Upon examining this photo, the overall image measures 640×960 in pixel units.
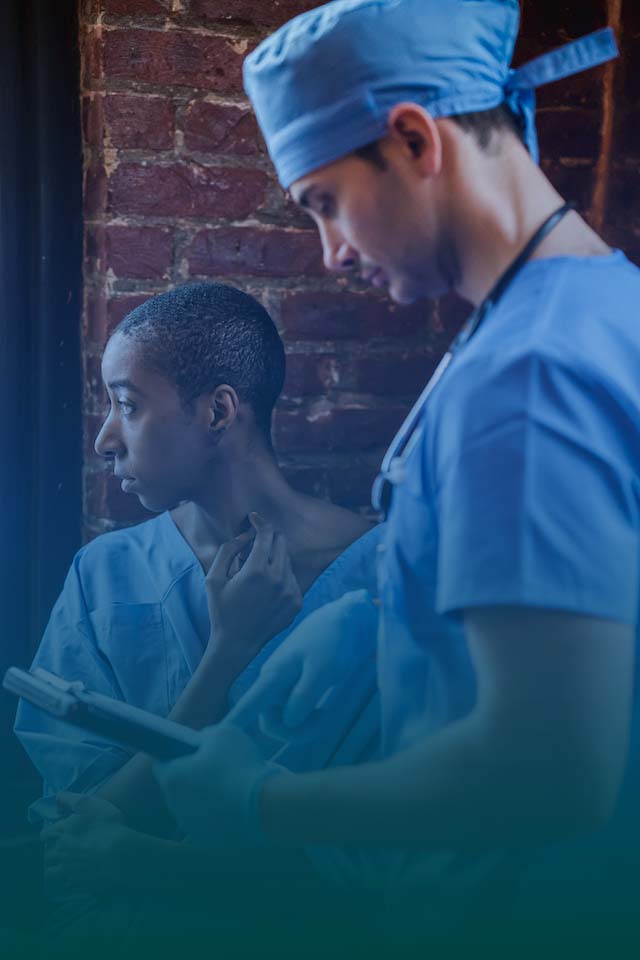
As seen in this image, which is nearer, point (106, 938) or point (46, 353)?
point (106, 938)

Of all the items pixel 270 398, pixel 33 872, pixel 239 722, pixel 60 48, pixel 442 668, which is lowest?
pixel 33 872

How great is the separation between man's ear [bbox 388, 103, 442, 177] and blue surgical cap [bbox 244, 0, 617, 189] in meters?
0.01

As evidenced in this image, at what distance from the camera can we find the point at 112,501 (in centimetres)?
133

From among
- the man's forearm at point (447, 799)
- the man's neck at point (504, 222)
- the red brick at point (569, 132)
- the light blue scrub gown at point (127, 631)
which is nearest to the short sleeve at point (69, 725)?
the light blue scrub gown at point (127, 631)

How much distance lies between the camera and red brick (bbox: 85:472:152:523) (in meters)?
1.33

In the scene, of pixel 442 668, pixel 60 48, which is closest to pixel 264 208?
pixel 60 48

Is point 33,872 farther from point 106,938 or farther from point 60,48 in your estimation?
point 60,48

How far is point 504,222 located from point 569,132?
0.66 metres

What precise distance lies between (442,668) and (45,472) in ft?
2.45

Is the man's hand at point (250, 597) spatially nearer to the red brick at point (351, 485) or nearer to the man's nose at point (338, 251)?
the red brick at point (351, 485)

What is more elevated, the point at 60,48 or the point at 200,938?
the point at 60,48

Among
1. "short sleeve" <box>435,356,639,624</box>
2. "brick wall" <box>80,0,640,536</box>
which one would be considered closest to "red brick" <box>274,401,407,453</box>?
"brick wall" <box>80,0,640,536</box>

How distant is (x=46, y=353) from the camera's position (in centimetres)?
132

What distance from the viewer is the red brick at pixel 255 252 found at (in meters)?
1.28
